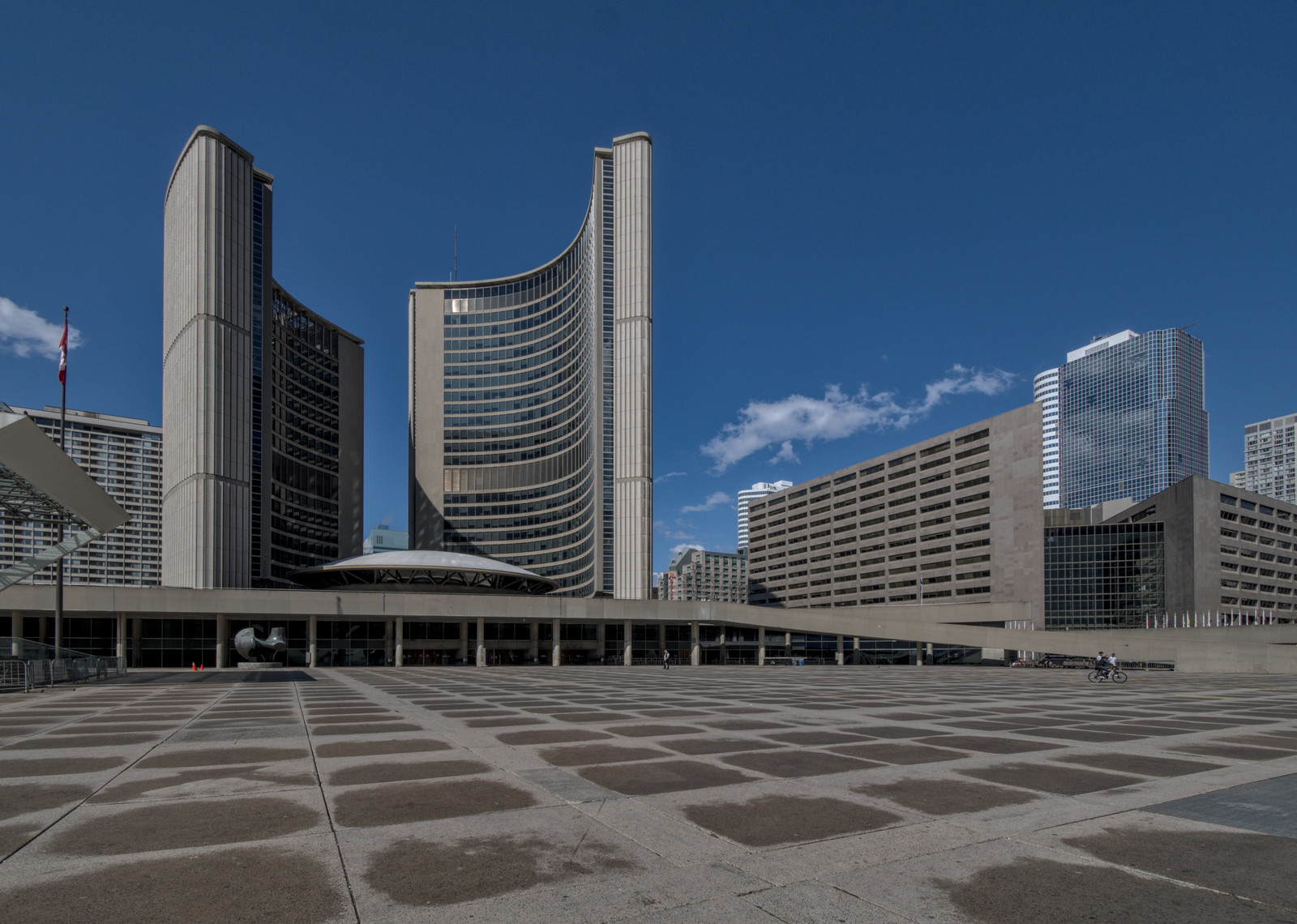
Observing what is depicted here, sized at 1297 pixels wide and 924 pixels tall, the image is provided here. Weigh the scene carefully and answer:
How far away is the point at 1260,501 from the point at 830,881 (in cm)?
13896

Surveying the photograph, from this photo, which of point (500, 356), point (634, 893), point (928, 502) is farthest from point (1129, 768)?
point (500, 356)

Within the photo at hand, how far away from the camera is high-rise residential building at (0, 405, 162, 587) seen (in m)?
148

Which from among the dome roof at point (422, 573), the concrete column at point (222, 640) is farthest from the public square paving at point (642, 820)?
the dome roof at point (422, 573)

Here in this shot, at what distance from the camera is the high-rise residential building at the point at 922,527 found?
311 ft

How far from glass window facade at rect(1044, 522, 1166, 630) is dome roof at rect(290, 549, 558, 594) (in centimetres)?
7291

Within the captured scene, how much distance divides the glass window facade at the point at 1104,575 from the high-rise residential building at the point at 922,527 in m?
13.8

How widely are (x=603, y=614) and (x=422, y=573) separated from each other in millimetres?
26163

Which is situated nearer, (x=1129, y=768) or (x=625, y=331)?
(x=1129, y=768)

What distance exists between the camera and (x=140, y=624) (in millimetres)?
57250

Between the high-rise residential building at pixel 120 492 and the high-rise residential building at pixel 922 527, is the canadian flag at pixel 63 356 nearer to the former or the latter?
the high-rise residential building at pixel 922 527

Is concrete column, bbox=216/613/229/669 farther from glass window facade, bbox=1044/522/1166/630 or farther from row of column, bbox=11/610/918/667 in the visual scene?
glass window facade, bbox=1044/522/1166/630

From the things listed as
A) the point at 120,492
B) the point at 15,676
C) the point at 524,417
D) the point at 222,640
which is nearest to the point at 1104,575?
the point at 524,417

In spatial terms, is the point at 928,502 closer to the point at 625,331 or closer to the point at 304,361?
the point at 625,331

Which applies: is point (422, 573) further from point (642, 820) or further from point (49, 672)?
point (642, 820)
